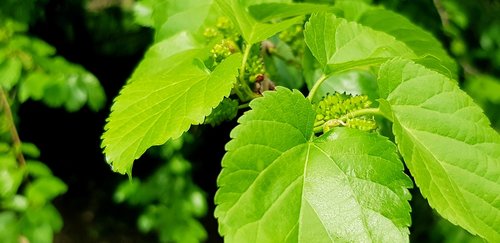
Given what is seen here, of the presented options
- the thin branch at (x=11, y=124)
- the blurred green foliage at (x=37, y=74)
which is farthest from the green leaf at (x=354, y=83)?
the thin branch at (x=11, y=124)

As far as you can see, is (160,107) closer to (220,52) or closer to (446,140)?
(220,52)

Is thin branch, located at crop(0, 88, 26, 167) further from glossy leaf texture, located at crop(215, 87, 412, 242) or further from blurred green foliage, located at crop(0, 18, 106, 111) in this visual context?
glossy leaf texture, located at crop(215, 87, 412, 242)

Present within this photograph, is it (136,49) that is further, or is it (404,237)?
Result: (136,49)

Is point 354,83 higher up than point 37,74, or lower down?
higher up

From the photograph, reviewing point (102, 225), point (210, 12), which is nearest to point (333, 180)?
point (210, 12)

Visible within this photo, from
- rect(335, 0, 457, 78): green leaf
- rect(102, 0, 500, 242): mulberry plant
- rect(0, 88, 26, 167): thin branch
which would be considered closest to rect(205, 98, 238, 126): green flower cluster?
rect(102, 0, 500, 242): mulberry plant

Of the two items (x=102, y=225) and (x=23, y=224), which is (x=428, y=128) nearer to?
(x=23, y=224)

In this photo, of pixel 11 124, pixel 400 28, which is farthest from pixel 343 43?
pixel 11 124
